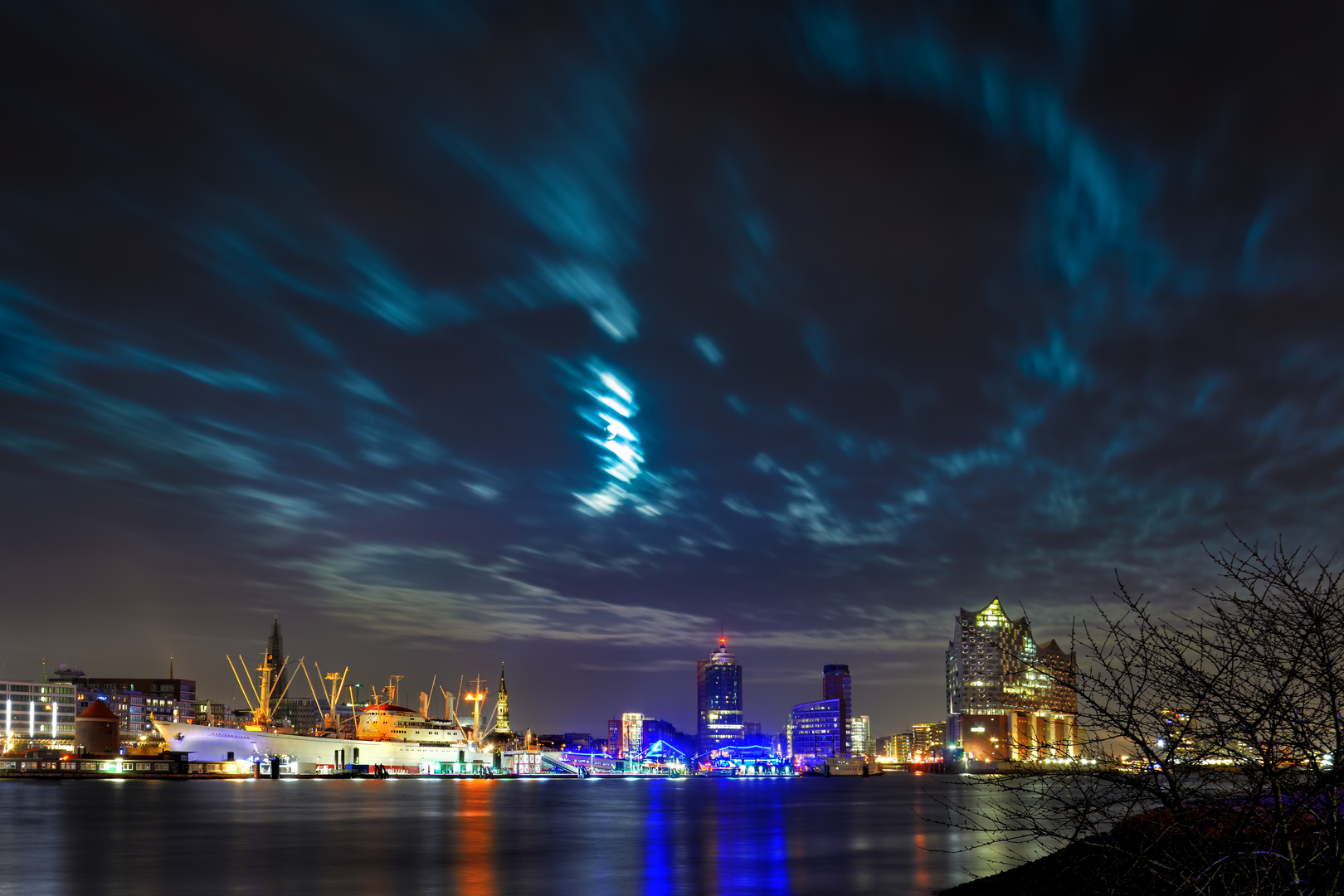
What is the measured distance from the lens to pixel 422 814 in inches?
3543

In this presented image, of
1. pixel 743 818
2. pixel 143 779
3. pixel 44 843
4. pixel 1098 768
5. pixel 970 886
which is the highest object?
pixel 1098 768

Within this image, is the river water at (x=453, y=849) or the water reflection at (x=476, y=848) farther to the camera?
the water reflection at (x=476, y=848)

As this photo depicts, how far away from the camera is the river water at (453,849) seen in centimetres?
4153

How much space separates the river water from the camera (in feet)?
136

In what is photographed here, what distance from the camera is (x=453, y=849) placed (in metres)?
58.4

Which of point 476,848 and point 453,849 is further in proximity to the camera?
point 476,848

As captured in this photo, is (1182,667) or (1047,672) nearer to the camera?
(1182,667)

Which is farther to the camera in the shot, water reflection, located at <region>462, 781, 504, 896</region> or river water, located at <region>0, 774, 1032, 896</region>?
water reflection, located at <region>462, 781, 504, 896</region>

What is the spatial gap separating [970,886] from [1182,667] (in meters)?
21.1

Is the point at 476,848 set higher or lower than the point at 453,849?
lower

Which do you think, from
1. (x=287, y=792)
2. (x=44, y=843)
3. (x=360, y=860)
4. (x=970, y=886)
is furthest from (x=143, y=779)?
(x=970, y=886)

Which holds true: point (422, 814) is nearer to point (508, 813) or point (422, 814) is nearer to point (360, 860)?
point (508, 813)

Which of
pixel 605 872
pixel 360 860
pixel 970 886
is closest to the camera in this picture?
A: pixel 970 886

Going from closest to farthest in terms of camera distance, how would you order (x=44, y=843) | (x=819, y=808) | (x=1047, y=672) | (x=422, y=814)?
1. (x=1047, y=672)
2. (x=44, y=843)
3. (x=422, y=814)
4. (x=819, y=808)
